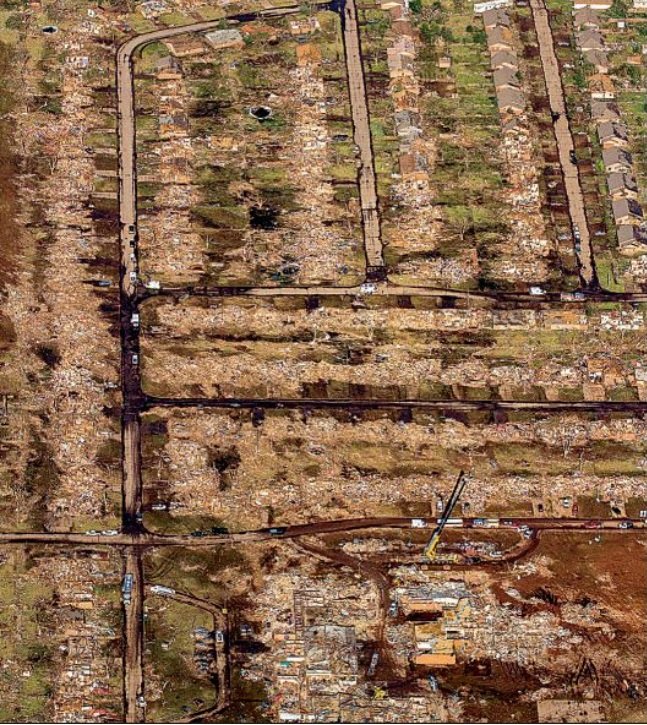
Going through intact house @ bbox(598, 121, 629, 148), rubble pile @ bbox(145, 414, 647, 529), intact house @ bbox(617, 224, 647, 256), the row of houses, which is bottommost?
rubble pile @ bbox(145, 414, 647, 529)

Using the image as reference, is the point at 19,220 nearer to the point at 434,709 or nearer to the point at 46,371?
the point at 46,371

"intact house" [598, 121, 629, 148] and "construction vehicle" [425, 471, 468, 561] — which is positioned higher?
"intact house" [598, 121, 629, 148]

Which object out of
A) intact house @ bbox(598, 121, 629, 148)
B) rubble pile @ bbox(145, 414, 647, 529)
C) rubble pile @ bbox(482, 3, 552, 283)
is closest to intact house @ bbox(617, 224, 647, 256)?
rubble pile @ bbox(482, 3, 552, 283)

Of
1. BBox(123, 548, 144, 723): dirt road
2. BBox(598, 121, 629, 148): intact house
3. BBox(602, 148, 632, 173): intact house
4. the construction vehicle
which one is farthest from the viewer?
BBox(598, 121, 629, 148): intact house

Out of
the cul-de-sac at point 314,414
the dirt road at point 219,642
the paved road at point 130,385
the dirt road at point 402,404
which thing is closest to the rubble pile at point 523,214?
the cul-de-sac at point 314,414

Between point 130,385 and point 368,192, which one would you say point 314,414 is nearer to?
point 130,385

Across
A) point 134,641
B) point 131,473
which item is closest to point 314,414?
point 131,473

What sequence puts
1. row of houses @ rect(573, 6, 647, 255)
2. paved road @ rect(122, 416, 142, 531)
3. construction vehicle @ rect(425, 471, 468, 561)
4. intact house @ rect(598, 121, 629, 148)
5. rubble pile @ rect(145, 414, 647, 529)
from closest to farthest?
1. construction vehicle @ rect(425, 471, 468, 561)
2. paved road @ rect(122, 416, 142, 531)
3. rubble pile @ rect(145, 414, 647, 529)
4. row of houses @ rect(573, 6, 647, 255)
5. intact house @ rect(598, 121, 629, 148)

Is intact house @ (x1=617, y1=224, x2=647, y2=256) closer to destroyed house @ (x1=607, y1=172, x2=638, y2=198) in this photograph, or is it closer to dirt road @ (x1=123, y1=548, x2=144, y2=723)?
destroyed house @ (x1=607, y1=172, x2=638, y2=198)

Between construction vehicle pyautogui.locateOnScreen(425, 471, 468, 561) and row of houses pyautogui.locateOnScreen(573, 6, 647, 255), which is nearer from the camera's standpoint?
construction vehicle pyautogui.locateOnScreen(425, 471, 468, 561)
